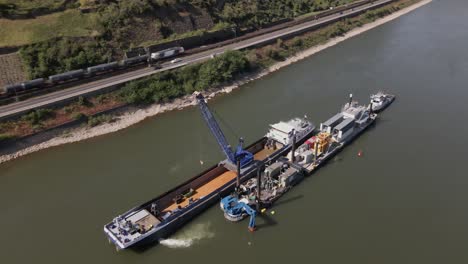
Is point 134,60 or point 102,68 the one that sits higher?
point 134,60

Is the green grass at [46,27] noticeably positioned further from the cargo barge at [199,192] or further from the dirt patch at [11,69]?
the cargo barge at [199,192]

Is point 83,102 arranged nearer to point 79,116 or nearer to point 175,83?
point 79,116

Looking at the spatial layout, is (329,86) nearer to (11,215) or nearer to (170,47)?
(170,47)

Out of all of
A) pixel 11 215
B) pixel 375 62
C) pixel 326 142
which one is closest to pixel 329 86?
pixel 375 62

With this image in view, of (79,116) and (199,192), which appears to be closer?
(199,192)

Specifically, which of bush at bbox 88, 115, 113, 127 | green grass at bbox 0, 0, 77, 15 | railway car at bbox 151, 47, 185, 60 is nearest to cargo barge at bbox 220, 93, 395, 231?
bush at bbox 88, 115, 113, 127

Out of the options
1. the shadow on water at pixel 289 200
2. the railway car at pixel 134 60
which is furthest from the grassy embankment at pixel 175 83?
the shadow on water at pixel 289 200

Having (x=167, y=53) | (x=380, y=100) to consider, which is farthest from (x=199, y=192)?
(x=167, y=53)
